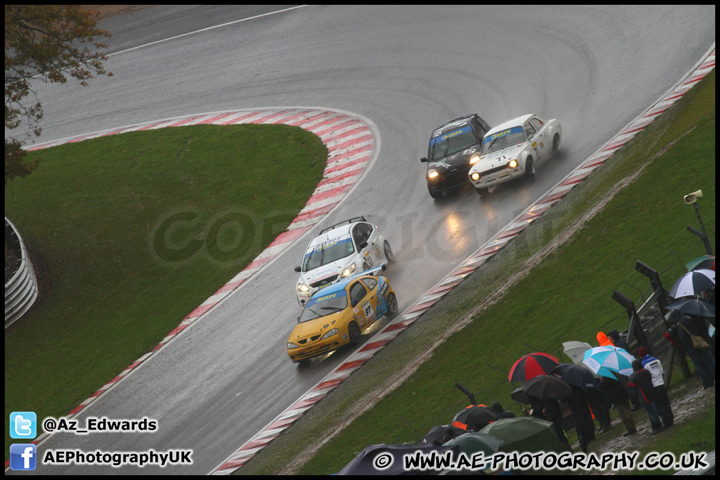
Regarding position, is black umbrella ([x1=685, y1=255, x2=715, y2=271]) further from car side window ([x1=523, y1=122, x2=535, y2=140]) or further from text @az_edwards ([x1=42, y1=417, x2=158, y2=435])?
text @az_edwards ([x1=42, y1=417, x2=158, y2=435])

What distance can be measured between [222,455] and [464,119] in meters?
13.7

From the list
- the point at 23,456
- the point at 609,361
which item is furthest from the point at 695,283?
the point at 23,456

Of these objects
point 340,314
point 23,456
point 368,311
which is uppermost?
point 340,314

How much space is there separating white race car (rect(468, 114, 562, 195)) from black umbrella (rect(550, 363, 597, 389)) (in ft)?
41.2

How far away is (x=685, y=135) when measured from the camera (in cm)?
1909

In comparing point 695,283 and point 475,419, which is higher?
point 695,283

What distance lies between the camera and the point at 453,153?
23.3 meters

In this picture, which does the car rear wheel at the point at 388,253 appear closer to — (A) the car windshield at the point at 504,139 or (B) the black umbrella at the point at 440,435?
(A) the car windshield at the point at 504,139

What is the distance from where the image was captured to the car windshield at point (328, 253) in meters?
20.1

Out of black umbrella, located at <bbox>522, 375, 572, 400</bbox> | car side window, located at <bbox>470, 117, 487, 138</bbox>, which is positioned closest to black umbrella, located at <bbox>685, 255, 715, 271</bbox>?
A: black umbrella, located at <bbox>522, 375, 572, 400</bbox>

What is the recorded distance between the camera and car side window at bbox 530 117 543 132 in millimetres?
22828

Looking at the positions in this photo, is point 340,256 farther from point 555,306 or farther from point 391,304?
point 555,306

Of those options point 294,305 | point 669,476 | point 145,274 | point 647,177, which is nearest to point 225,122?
point 145,274

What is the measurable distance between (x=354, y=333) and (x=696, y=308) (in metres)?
9.20
